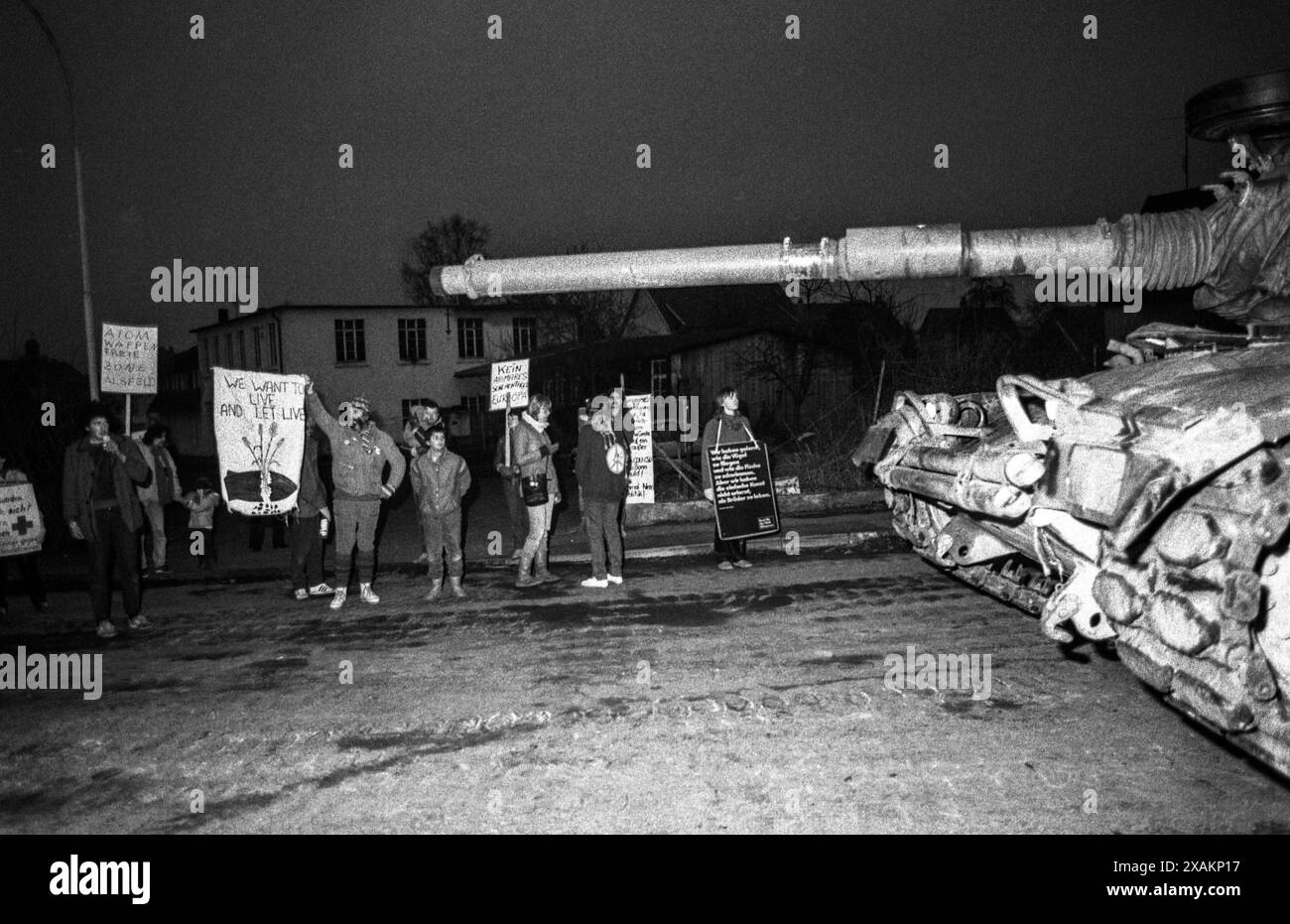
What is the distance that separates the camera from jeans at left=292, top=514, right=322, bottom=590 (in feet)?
26.4

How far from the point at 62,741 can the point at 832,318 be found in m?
18.9

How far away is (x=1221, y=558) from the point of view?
2896mm

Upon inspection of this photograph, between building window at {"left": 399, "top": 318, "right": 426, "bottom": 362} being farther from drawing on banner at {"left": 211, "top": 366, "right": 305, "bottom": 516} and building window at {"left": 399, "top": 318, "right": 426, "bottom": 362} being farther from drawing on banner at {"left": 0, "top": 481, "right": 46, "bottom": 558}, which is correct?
drawing on banner at {"left": 0, "top": 481, "right": 46, "bottom": 558}

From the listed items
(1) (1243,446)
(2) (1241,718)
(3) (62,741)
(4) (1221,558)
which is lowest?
(3) (62,741)

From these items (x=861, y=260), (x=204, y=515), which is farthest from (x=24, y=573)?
(x=861, y=260)

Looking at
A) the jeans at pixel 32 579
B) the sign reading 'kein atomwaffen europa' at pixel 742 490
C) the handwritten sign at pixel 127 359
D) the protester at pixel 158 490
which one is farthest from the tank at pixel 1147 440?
the protester at pixel 158 490

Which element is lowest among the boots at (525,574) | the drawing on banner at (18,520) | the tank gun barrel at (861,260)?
the boots at (525,574)

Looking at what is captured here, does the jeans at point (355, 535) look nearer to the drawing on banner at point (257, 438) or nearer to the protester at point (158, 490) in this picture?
the drawing on banner at point (257, 438)

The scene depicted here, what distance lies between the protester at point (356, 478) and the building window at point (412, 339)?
28.7 metres

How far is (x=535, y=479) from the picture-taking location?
329 inches

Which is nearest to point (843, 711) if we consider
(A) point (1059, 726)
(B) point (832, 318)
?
(A) point (1059, 726)

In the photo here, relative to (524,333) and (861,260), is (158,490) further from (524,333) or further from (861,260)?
(524,333)

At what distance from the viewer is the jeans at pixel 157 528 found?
9.68 m

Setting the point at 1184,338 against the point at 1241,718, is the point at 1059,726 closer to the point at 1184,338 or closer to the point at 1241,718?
the point at 1241,718
